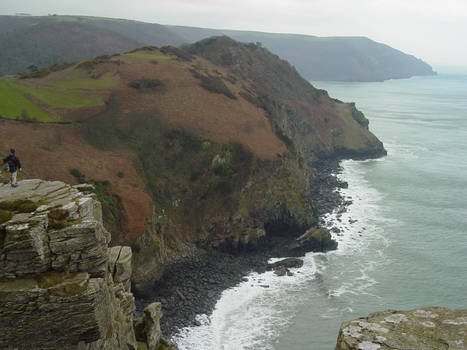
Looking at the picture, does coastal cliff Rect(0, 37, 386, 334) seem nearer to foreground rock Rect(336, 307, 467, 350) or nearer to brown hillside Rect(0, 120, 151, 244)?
brown hillside Rect(0, 120, 151, 244)

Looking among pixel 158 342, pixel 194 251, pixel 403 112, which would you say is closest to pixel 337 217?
pixel 194 251

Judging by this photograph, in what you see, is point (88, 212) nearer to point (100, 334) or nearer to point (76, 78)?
point (100, 334)

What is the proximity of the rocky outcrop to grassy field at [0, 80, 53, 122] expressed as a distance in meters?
43.5

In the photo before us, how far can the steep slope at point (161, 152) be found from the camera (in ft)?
154

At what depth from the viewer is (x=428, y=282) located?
1781 inches

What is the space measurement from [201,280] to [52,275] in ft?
99.8

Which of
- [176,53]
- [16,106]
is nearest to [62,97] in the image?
[16,106]

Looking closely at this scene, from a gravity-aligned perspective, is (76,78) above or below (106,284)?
above

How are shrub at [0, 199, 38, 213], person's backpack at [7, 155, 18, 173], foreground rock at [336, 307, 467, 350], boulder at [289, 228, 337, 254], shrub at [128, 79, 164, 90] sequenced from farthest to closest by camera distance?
shrub at [128, 79, 164, 90] < boulder at [289, 228, 337, 254] < person's backpack at [7, 155, 18, 173] < shrub at [0, 199, 38, 213] < foreground rock at [336, 307, 467, 350]

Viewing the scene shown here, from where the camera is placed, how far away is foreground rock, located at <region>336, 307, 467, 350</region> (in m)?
6.71

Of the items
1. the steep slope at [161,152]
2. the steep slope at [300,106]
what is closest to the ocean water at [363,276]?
the steep slope at [161,152]

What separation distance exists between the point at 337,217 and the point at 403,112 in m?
140

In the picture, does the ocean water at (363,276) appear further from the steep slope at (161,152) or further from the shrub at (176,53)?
the shrub at (176,53)

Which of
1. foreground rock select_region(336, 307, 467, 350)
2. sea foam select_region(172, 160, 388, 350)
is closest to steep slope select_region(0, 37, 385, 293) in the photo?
sea foam select_region(172, 160, 388, 350)
